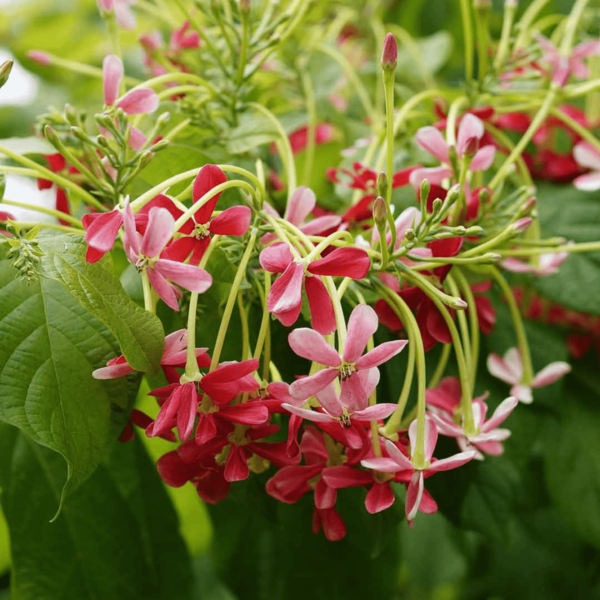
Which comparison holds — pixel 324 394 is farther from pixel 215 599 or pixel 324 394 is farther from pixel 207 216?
pixel 215 599

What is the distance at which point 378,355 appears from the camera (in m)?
0.41

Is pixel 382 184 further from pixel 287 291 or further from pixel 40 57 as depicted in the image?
pixel 40 57

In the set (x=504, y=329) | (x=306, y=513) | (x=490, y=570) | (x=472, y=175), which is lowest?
(x=490, y=570)

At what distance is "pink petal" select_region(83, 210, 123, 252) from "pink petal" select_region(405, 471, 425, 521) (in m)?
0.24

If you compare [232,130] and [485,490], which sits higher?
[232,130]

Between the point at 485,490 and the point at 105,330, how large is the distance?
431 millimetres

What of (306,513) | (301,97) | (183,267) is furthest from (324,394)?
(301,97)

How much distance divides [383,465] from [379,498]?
1.5 inches

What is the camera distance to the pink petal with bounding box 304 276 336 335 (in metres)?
0.43

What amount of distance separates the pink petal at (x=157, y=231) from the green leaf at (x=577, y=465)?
60cm

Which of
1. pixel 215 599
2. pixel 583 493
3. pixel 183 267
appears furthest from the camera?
pixel 215 599

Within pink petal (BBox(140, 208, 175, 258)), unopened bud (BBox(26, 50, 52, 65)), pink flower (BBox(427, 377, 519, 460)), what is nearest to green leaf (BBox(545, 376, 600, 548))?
pink flower (BBox(427, 377, 519, 460))

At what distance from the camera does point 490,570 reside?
1.22 m

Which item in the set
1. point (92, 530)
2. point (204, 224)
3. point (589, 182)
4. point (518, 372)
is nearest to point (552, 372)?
point (518, 372)
